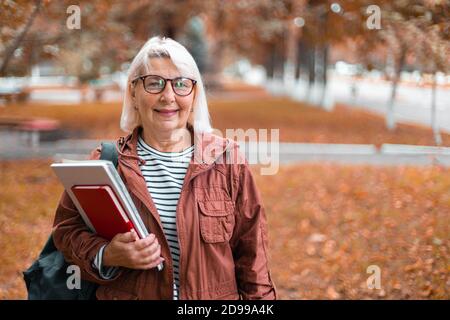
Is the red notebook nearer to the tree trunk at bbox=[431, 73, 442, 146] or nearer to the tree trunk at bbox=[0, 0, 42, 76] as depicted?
the tree trunk at bbox=[431, 73, 442, 146]

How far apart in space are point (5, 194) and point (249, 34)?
9617 mm

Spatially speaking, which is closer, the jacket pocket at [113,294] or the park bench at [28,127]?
the jacket pocket at [113,294]

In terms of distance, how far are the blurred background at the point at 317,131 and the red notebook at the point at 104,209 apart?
2.31 meters

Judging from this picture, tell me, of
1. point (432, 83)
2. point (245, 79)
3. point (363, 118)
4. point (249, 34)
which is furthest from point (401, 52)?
point (245, 79)

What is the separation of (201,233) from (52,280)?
640mm

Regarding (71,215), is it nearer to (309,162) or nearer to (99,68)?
(309,162)

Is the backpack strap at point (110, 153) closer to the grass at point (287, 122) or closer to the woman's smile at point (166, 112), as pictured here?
the woman's smile at point (166, 112)

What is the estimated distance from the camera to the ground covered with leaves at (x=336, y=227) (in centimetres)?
389

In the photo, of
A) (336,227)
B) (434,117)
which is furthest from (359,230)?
(434,117)

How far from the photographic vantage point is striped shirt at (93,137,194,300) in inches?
83.8

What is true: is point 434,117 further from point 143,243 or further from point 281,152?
point 281,152

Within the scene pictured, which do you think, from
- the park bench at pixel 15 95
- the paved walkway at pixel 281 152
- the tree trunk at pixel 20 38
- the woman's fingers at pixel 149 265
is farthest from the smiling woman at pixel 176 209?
the park bench at pixel 15 95

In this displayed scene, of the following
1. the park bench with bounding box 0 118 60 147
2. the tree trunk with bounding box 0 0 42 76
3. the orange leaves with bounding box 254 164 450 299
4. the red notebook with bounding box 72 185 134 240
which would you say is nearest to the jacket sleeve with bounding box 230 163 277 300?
the red notebook with bounding box 72 185 134 240
